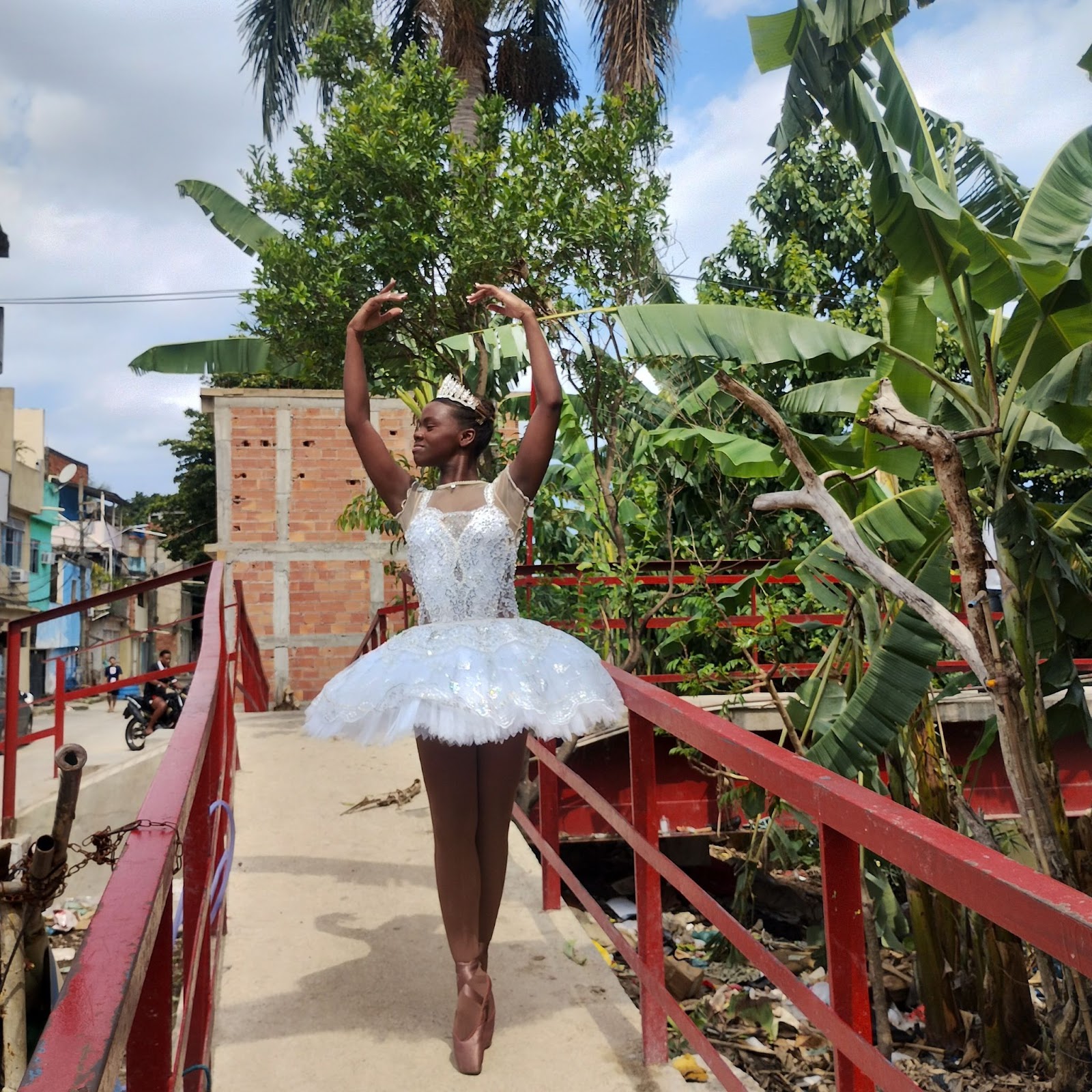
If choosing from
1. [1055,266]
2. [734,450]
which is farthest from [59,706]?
[1055,266]

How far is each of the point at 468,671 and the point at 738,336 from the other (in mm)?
3829

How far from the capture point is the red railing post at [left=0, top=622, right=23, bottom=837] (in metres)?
5.78

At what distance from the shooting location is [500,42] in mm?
14414

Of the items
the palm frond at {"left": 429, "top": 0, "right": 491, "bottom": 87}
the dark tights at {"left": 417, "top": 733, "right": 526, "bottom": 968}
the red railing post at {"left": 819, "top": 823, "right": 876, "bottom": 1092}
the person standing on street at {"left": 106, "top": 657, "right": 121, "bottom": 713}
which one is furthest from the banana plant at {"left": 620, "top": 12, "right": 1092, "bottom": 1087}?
the person standing on street at {"left": 106, "top": 657, "right": 121, "bottom": 713}

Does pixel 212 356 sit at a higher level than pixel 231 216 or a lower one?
lower

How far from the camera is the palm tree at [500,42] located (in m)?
13.1

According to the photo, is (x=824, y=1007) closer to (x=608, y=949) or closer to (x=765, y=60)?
(x=608, y=949)

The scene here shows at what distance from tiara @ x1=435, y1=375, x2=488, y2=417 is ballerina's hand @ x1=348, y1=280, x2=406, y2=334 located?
10.2 inches

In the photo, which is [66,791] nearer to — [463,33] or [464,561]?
[464,561]

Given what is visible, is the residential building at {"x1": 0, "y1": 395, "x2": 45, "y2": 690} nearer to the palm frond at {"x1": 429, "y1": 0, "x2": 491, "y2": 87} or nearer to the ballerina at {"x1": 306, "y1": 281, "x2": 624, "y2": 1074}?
the palm frond at {"x1": 429, "y1": 0, "x2": 491, "y2": 87}

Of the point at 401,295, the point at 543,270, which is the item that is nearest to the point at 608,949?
the point at 401,295

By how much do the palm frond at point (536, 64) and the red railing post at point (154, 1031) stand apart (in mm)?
14808

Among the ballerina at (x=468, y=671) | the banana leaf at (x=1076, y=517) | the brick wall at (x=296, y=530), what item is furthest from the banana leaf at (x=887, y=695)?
the brick wall at (x=296, y=530)

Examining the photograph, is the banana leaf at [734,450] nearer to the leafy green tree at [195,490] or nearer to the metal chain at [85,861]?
the metal chain at [85,861]
